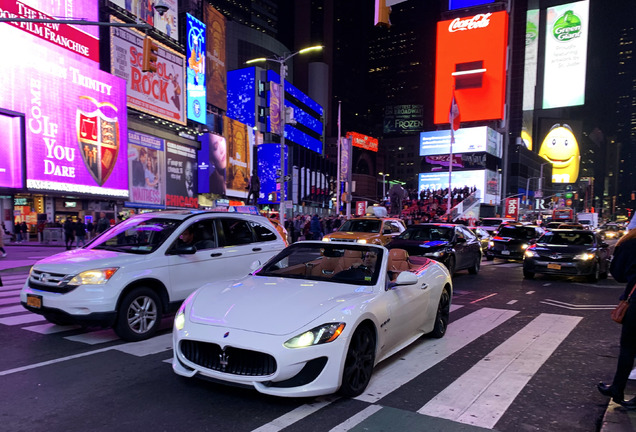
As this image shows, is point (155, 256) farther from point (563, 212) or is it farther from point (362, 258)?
point (563, 212)

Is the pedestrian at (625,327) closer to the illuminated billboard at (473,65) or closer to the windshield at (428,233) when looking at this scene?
the windshield at (428,233)

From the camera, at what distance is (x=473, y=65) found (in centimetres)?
7925

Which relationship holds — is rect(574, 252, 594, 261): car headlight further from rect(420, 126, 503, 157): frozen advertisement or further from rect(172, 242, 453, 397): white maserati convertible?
rect(420, 126, 503, 157): frozen advertisement

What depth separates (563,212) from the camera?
46.5m

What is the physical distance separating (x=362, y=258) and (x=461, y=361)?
1747 millimetres

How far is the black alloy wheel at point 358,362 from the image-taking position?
3.65m

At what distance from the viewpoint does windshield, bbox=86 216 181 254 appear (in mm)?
6069

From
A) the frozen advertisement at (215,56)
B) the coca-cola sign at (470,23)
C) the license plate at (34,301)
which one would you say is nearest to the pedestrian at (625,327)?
the license plate at (34,301)

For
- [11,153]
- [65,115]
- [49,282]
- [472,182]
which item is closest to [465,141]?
[472,182]

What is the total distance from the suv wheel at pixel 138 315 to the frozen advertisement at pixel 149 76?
32.4 metres

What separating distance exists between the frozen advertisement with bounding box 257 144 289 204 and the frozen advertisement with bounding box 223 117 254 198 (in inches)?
290

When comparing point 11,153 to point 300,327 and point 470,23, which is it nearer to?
point 300,327

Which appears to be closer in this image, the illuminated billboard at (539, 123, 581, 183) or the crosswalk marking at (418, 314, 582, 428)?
the crosswalk marking at (418, 314, 582, 428)

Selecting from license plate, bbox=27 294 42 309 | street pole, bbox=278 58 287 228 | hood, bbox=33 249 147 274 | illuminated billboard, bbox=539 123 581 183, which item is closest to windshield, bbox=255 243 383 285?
hood, bbox=33 249 147 274
